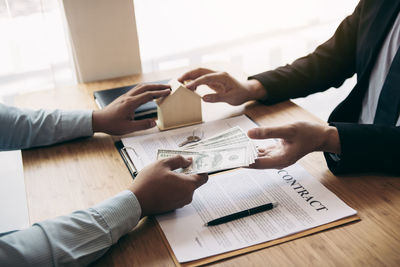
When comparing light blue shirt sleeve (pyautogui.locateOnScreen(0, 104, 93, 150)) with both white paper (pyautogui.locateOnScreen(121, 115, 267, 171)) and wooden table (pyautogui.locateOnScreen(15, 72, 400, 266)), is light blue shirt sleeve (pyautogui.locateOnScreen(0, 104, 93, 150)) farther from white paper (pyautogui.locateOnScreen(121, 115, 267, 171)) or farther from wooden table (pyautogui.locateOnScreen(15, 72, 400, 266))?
white paper (pyautogui.locateOnScreen(121, 115, 267, 171))

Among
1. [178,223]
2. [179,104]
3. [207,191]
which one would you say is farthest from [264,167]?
[179,104]

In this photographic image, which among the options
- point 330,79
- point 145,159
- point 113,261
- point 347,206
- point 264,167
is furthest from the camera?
point 330,79

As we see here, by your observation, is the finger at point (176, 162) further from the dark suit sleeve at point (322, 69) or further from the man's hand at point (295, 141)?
the dark suit sleeve at point (322, 69)

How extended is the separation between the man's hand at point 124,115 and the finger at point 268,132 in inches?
15.7

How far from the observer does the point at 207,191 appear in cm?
102

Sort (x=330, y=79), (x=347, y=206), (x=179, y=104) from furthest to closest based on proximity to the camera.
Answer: (x=330, y=79), (x=179, y=104), (x=347, y=206)

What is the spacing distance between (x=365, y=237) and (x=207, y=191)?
0.38 meters

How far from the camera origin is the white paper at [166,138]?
1.18m

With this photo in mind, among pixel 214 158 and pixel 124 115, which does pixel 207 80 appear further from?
pixel 214 158

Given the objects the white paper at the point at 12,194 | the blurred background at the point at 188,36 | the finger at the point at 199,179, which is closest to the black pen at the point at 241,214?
the finger at the point at 199,179

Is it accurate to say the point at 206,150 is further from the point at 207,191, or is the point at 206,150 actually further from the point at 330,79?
the point at 330,79

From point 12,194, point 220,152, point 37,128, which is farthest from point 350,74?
point 12,194

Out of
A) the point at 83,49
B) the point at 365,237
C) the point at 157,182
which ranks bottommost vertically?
the point at 365,237

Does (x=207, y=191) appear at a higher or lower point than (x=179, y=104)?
lower
